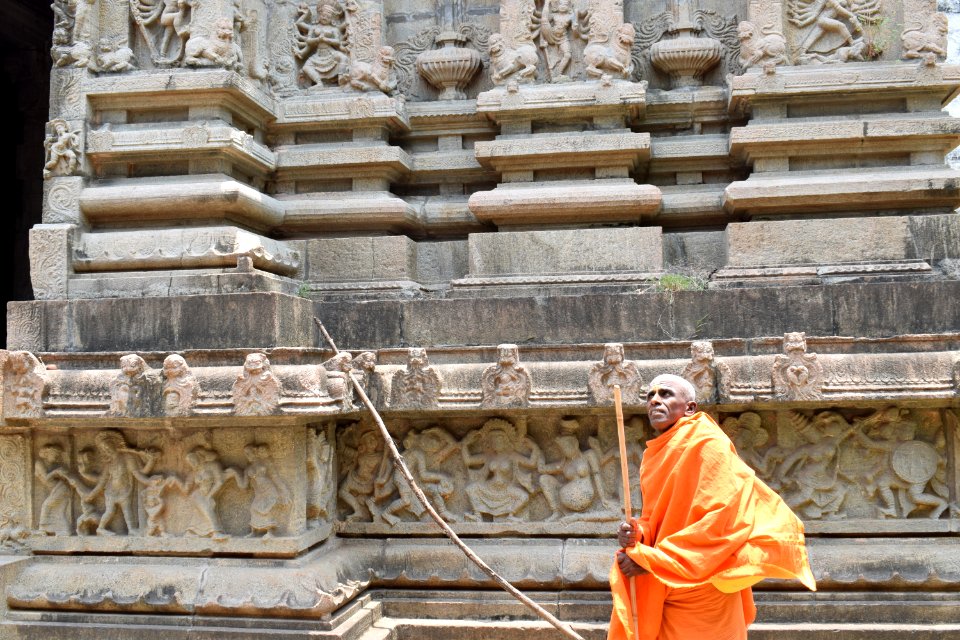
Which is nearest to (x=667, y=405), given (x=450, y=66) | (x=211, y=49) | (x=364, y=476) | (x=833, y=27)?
(x=364, y=476)

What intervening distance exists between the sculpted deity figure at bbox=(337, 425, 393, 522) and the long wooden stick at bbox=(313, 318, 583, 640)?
166 millimetres

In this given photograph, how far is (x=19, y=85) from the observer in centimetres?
1345

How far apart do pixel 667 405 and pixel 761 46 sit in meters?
3.79

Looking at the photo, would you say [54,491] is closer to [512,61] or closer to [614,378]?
[614,378]

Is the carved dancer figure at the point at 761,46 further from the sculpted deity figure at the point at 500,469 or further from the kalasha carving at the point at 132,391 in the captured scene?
the kalasha carving at the point at 132,391

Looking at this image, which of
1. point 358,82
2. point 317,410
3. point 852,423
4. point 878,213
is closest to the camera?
point 317,410

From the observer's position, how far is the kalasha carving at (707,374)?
6258 millimetres

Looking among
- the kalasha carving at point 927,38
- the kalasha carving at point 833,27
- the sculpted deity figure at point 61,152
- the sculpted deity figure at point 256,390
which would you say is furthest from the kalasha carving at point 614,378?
the sculpted deity figure at point 61,152

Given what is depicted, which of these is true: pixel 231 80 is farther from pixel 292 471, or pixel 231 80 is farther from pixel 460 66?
pixel 292 471

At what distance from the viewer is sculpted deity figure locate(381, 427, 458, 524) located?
685 cm

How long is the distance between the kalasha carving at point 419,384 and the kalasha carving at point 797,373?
2266 millimetres

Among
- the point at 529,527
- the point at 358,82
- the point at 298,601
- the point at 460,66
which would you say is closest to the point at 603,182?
the point at 460,66

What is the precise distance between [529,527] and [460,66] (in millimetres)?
3904

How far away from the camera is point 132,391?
620 cm
